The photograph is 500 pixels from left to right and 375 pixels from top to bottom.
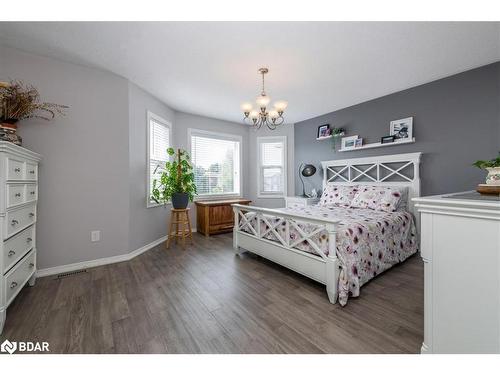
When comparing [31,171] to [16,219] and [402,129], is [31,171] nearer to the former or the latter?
[16,219]

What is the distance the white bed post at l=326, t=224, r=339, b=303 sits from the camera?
178 cm

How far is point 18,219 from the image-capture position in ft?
5.57

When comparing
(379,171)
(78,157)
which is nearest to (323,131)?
(379,171)

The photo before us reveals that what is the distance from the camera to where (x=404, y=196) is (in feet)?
10.0

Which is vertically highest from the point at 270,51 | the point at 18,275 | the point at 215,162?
the point at 270,51

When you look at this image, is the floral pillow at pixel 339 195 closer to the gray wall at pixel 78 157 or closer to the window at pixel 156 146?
the window at pixel 156 146

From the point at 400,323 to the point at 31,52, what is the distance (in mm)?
4321

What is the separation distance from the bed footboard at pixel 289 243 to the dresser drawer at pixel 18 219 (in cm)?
214

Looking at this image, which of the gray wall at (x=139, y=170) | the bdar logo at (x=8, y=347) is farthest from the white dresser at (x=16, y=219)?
the gray wall at (x=139, y=170)

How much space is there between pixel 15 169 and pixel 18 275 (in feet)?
2.85

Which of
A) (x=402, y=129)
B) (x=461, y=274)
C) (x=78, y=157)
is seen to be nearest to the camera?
(x=461, y=274)

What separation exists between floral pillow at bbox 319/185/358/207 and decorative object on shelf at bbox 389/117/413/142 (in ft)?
3.26

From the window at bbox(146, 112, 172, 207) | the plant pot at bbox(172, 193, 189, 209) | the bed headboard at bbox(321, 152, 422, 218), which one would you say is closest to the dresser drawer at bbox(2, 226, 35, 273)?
the window at bbox(146, 112, 172, 207)
